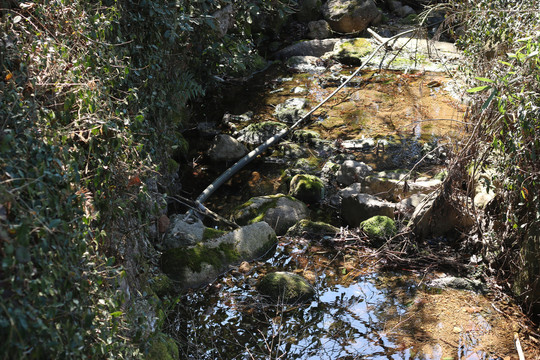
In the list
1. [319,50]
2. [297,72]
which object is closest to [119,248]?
[297,72]

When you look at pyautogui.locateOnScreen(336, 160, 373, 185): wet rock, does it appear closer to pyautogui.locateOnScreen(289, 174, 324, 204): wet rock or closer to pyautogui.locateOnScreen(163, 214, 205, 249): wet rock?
pyautogui.locateOnScreen(289, 174, 324, 204): wet rock

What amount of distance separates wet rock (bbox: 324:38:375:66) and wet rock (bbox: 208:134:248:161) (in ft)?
17.8

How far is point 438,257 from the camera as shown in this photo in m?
4.95

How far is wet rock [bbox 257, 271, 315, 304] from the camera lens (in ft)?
14.7

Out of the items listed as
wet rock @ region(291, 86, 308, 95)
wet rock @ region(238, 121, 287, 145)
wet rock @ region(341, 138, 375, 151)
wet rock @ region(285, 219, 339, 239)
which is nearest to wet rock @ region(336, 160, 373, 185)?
wet rock @ region(341, 138, 375, 151)

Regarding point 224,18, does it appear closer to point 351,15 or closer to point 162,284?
point 162,284

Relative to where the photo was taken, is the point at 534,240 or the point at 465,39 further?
the point at 465,39

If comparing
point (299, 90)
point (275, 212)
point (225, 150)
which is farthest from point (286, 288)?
point (299, 90)

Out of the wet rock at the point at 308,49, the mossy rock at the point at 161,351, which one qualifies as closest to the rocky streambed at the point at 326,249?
the mossy rock at the point at 161,351

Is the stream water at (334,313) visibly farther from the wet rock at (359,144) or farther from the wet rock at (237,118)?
the wet rock at (237,118)

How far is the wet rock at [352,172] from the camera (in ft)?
22.5

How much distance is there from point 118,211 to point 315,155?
5060mm

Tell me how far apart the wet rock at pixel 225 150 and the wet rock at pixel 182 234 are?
88.0 inches

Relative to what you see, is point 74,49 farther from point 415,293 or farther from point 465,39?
point 465,39
